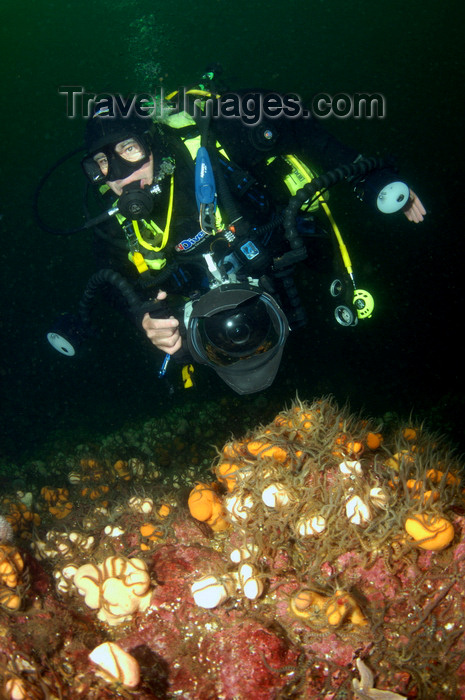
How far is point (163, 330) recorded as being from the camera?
334 centimetres

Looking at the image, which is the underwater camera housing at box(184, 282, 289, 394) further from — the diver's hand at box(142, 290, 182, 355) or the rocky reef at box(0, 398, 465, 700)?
the rocky reef at box(0, 398, 465, 700)

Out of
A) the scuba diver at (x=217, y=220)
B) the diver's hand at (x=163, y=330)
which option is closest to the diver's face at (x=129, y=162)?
the scuba diver at (x=217, y=220)

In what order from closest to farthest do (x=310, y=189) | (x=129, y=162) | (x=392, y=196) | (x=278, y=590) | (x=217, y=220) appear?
(x=278, y=590)
(x=310, y=189)
(x=392, y=196)
(x=129, y=162)
(x=217, y=220)

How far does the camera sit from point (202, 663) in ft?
6.78

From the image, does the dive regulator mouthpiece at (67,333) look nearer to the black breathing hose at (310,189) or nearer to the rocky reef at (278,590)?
the rocky reef at (278,590)

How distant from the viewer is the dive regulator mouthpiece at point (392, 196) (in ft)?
10.9

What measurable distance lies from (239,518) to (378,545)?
0.86 m

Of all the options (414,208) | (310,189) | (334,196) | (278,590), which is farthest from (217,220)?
(334,196)

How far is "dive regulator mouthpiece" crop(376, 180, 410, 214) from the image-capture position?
3311 mm

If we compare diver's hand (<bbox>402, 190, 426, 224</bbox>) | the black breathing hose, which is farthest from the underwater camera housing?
diver's hand (<bbox>402, 190, 426, 224</bbox>)

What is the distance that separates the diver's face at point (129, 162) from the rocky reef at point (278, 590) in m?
2.99

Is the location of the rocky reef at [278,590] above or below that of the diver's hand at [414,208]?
below

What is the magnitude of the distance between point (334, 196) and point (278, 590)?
1288 centimetres

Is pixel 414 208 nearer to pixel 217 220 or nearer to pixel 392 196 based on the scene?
pixel 392 196
